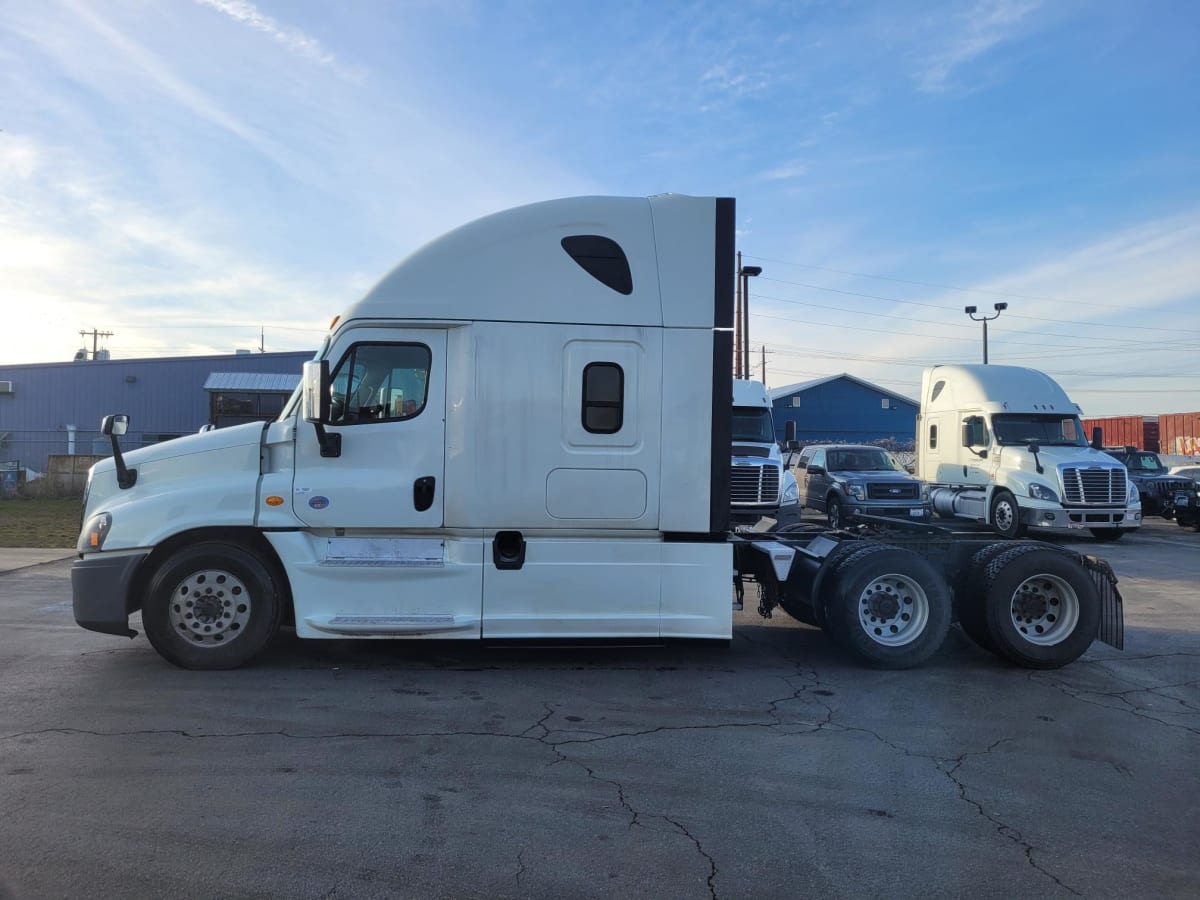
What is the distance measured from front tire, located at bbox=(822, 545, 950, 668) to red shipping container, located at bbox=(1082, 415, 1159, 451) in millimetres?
40463

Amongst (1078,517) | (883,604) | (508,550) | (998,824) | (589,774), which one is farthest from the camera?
(1078,517)

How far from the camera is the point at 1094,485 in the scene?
16.9 metres

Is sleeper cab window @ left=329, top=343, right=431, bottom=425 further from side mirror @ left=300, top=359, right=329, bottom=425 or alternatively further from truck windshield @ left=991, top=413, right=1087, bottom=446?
truck windshield @ left=991, top=413, right=1087, bottom=446

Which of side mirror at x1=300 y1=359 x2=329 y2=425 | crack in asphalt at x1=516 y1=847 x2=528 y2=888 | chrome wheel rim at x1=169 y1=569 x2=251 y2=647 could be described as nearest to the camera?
crack in asphalt at x1=516 y1=847 x2=528 y2=888

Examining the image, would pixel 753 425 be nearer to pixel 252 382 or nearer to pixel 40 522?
pixel 40 522

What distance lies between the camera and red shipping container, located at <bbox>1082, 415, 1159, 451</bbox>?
42.7m

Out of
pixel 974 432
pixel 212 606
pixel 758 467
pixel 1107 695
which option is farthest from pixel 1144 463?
pixel 212 606

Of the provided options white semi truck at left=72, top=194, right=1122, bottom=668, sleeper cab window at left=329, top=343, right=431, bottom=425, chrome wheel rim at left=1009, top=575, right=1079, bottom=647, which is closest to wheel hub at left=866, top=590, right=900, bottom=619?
chrome wheel rim at left=1009, top=575, right=1079, bottom=647

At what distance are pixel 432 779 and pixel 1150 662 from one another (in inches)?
252

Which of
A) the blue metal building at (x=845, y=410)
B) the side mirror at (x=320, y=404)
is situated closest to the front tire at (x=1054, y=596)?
the side mirror at (x=320, y=404)

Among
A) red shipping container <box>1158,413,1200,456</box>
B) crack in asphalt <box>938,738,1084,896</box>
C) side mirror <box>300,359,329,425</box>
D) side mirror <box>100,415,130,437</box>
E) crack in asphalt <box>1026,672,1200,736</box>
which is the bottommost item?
crack in asphalt <box>938,738,1084,896</box>

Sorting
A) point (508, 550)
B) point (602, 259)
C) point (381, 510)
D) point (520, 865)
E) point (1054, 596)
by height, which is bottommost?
point (520, 865)

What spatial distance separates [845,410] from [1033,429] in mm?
37997

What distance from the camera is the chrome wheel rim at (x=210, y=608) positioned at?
6.57m
